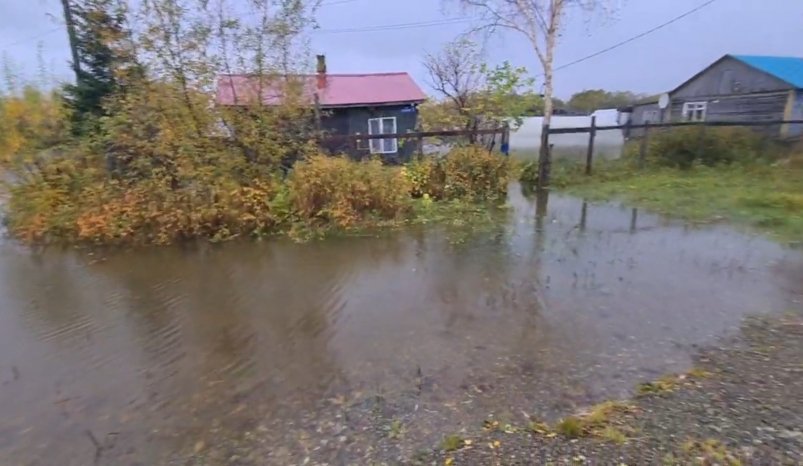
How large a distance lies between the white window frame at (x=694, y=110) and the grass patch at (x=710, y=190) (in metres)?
9.87

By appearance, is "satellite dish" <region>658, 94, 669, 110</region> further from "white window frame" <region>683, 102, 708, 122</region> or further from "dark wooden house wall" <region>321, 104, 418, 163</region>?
"dark wooden house wall" <region>321, 104, 418, 163</region>

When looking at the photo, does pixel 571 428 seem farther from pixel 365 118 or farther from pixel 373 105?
pixel 365 118

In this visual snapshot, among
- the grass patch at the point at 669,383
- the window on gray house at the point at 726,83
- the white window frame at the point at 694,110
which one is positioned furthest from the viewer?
the white window frame at the point at 694,110

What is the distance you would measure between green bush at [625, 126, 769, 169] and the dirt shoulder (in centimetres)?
1083

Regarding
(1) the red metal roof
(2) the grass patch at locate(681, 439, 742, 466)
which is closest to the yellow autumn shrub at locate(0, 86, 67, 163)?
(1) the red metal roof

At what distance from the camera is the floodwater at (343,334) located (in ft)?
11.3

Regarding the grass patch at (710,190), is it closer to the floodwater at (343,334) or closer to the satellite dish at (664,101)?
the floodwater at (343,334)

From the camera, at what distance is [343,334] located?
16.1 ft

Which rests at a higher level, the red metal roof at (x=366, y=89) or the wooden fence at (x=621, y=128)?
the red metal roof at (x=366, y=89)

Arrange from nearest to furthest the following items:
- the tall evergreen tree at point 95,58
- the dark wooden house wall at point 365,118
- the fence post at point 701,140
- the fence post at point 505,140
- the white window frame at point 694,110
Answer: the tall evergreen tree at point 95,58
the fence post at point 505,140
the fence post at point 701,140
the dark wooden house wall at point 365,118
the white window frame at point 694,110

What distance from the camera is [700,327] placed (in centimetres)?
469

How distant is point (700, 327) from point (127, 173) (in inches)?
360

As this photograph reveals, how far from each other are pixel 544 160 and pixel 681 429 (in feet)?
32.5

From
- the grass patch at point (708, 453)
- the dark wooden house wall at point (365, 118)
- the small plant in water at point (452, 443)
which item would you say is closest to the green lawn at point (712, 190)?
the dark wooden house wall at point (365, 118)
